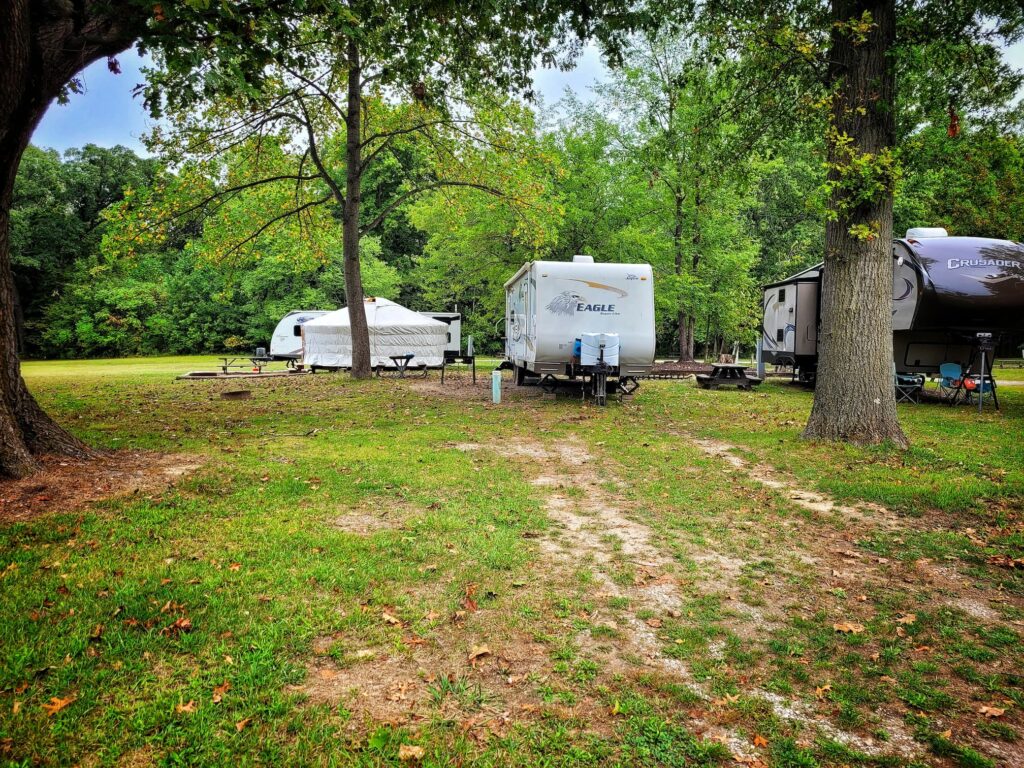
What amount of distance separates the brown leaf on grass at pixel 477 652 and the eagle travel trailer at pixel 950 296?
13977 millimetres

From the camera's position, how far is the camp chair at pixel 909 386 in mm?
14289

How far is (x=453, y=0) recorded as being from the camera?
7.60 meters

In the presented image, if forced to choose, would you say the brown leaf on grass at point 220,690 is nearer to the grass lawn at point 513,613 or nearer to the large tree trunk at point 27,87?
the grass lawn at point 513,613

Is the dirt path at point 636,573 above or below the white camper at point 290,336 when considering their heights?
below

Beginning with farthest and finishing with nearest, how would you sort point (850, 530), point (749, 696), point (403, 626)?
point (850, 530) < point (403, 626) < point (749, 696)

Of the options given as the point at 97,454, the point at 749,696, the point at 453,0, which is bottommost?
the point at 749,696

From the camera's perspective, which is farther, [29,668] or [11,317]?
[11,317]

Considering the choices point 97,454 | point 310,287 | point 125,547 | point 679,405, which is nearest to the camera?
point 125,547

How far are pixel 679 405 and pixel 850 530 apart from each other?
9002 millimetres

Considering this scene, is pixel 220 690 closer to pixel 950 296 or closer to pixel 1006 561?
pixel 1006 561

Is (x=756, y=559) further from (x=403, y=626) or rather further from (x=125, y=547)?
(x=125, y=547)

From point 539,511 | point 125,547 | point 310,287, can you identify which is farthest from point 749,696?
point 310,287

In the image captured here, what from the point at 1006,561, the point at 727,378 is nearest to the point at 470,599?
the point at 1006,561

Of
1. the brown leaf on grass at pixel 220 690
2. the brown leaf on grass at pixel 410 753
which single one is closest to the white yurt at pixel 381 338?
the brown leaf on grass at pixel 220 690
